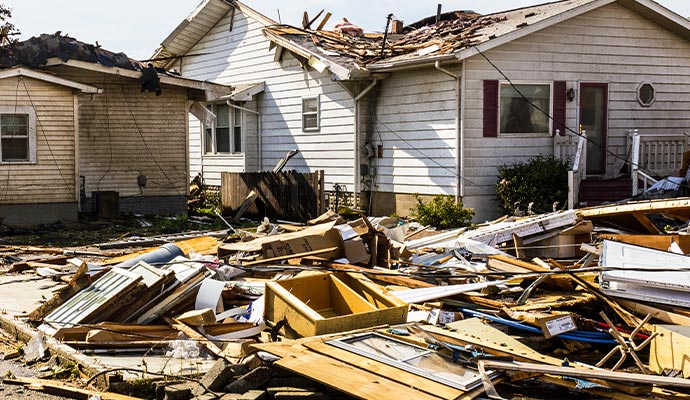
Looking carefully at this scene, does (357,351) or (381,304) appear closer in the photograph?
(357,351)

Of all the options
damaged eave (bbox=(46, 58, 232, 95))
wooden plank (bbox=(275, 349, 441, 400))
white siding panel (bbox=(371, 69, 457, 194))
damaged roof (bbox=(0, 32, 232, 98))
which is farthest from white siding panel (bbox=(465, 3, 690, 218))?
wooden plank (bbox=(275, 349, 441, 400))

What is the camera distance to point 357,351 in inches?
286

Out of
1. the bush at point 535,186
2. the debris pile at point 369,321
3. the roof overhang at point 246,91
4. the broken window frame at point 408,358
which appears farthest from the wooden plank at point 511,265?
the roof overhang at point 246,91

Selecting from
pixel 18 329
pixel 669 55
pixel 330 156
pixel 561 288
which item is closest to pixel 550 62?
pixel 669 55

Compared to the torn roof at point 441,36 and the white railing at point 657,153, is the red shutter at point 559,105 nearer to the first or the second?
the torn roof at point 441,36

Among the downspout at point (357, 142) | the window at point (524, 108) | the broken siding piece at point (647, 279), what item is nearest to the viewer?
the broken siding piece at point (647, 279)

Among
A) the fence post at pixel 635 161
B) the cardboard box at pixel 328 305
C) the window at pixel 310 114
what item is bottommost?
the cardboard box at pixel 328 305

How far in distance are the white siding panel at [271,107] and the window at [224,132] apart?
0.99 feet

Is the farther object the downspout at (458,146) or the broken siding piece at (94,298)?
the downspout at (458,146)

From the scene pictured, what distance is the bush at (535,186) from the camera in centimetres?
1841

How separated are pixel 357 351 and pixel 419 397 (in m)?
1.10

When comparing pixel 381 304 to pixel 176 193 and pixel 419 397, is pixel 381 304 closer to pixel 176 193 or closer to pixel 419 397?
pixel 419 397

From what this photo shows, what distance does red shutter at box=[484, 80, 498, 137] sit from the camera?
754 inches

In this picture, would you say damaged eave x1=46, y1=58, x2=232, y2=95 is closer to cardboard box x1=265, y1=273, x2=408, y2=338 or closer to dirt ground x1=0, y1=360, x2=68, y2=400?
cardboard box x1=265, y1=273, x2=408, y2=338
